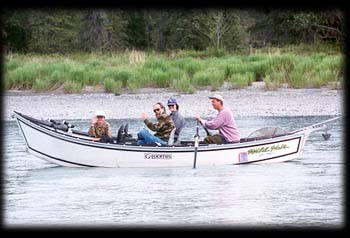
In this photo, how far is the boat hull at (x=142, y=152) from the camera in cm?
1432

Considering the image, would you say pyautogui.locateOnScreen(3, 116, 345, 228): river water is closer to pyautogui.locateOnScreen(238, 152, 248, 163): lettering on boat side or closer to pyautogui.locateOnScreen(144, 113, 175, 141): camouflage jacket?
pyautogui.locateOnScreen(238, 152, 248, 163): lettering on boat side

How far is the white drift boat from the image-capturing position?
14.3 metres

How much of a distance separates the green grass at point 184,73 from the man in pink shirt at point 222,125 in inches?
457

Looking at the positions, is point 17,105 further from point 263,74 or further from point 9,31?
point 9,31

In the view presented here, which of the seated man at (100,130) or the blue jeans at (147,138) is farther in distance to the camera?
the seated man at (100,130)

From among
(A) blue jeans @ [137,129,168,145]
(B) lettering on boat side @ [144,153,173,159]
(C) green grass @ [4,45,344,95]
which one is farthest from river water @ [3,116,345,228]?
(C) green grass @ [4,45,344,95]

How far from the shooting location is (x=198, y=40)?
3912 centimetres

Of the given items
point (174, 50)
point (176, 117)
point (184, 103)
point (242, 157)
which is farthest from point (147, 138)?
point (174, 50)

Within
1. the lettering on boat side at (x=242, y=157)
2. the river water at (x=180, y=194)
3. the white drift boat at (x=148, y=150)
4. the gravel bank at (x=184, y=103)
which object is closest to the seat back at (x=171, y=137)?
the white drift boat at (x=148, y=150)

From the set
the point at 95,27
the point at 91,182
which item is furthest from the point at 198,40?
the point at 91,182

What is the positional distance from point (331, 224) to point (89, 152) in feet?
20.8

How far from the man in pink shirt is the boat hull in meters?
0.19

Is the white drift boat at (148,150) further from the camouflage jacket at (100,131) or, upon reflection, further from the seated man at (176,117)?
the seated man at (176,117)
